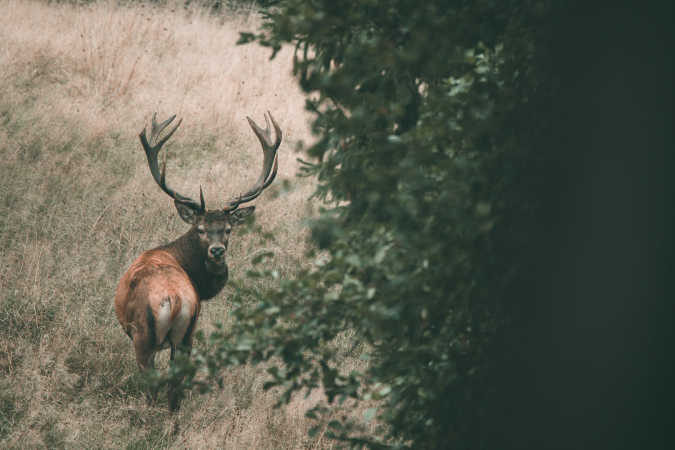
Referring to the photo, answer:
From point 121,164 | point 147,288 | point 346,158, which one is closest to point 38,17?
point 121,164

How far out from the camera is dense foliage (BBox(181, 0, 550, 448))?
6.81 feet

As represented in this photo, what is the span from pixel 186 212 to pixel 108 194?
2.17 meters

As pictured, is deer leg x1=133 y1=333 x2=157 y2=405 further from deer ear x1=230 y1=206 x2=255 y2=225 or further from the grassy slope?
deer ear x1=230 y1=206 x2=255 y2=225

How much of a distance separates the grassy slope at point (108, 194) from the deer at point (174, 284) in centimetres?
46

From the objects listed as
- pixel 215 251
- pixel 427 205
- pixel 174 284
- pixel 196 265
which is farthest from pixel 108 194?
pixel 427 205

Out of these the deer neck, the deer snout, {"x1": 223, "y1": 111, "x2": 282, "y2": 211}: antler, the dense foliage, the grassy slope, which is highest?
the dense foliage

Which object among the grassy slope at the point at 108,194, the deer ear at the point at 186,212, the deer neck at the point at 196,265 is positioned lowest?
the grassy slope at the point at 108,194

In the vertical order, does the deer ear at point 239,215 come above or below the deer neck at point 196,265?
above

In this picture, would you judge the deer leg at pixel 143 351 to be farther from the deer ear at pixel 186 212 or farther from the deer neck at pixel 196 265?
the deer ear at pixel 186 212

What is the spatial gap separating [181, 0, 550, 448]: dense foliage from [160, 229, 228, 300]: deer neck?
300cm

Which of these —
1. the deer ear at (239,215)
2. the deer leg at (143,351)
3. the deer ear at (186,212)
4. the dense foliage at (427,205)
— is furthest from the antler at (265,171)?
the dense foliage at (427,205)

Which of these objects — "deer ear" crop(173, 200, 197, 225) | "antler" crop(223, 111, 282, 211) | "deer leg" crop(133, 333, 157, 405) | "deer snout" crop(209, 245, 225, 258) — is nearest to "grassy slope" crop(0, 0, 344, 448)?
"deer leg" crop(133, 333, 157, 405)

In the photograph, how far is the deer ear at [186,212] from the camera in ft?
18.2

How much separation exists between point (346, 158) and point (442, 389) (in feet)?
3.50
